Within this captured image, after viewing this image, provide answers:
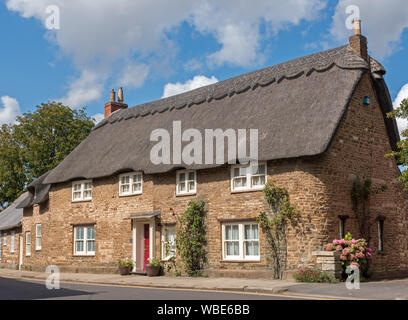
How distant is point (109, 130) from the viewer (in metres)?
30.7

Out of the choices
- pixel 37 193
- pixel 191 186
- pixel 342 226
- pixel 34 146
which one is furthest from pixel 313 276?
pixel 34 146

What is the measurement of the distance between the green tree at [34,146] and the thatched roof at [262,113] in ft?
57.6

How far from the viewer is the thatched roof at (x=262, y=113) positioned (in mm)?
19594

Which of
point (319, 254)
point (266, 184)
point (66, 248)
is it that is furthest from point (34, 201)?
point (319, 254)

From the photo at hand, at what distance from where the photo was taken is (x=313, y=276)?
59.3ft

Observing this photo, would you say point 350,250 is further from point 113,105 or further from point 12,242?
point 12,242

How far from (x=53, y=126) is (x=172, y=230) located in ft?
92.3

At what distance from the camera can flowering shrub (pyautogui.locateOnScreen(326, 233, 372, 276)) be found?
711 inches

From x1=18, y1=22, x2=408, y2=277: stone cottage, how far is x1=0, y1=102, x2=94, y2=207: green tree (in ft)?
62.1

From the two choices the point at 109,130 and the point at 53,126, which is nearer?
the point at 109,130

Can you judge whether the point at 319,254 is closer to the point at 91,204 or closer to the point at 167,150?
the point at 167,150

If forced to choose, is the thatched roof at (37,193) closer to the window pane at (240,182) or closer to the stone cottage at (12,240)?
the stone cottage at (12,240)

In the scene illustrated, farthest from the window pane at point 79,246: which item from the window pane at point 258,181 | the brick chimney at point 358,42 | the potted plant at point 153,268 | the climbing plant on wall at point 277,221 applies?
the brick chimney at point 358,42

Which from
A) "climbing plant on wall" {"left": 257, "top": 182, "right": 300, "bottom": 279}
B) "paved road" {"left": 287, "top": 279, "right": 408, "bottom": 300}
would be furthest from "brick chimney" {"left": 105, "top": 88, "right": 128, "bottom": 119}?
"paved road" {"left": 287, "top": 279, "right": 408, "bottom": 300}
